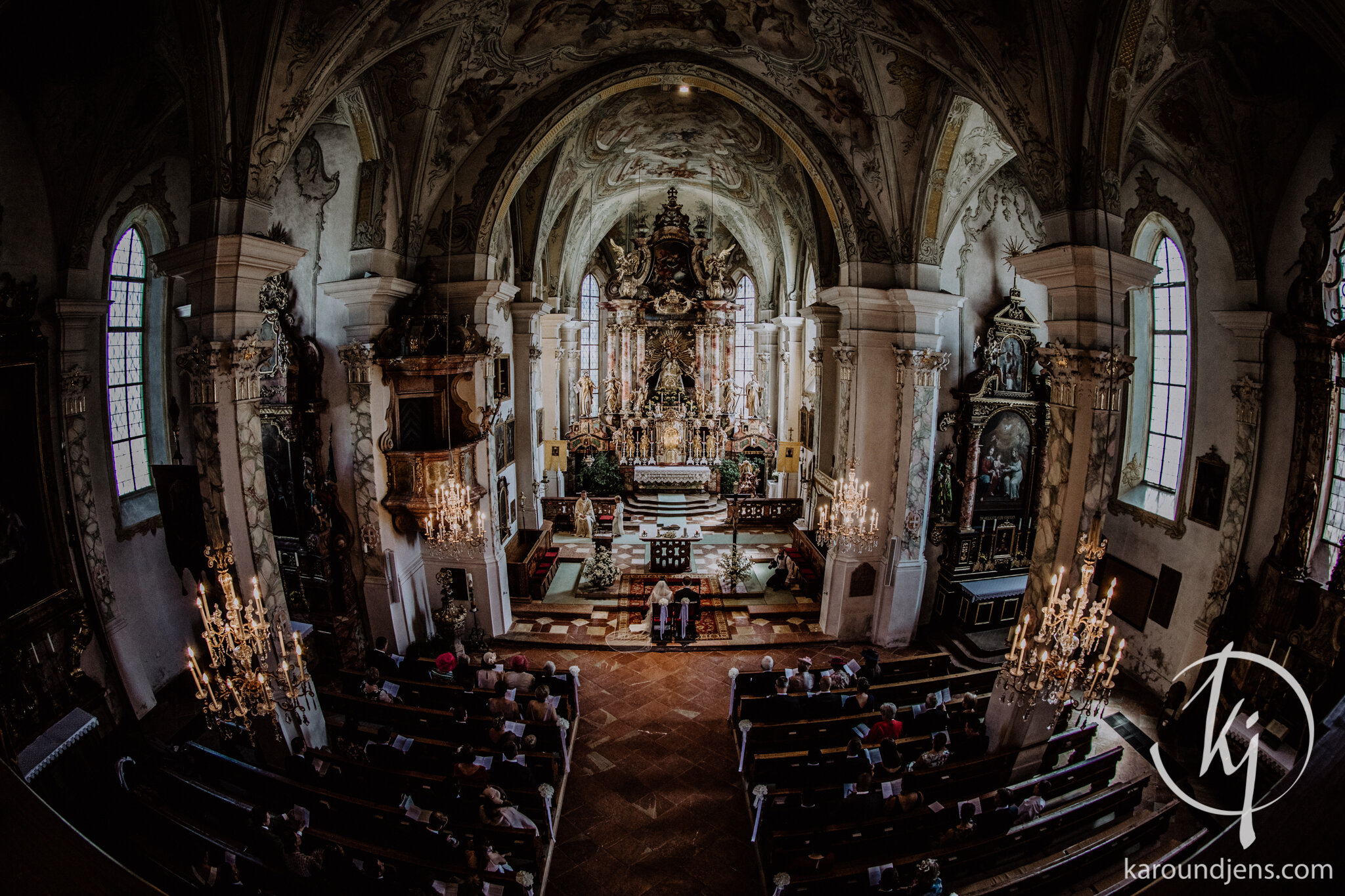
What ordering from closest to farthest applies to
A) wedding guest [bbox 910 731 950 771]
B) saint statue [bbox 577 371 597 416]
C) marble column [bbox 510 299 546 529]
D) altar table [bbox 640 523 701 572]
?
wedding guest [bbox 910 731 950 771], altar table [bbox 640 523 701 572], marble column [bbox 510 299 546 529], saint statue [bbox 577 371 597 416]

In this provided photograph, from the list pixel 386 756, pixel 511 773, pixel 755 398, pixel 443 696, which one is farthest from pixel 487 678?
pixel 755 398

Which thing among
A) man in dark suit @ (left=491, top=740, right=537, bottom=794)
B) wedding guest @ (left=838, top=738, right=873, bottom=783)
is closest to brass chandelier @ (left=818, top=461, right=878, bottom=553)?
wedding guest @ (left=838, top=738, right=873, bottom=783)

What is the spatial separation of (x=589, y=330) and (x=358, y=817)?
2191cm

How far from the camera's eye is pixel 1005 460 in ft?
45.6

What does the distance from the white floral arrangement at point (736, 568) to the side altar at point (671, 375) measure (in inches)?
317

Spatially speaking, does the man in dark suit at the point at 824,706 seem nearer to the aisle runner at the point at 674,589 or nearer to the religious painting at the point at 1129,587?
the aisle runner at the point at 674,589

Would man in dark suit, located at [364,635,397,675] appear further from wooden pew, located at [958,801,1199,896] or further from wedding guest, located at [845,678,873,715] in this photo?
wooden pew, located at [958,801,1199,896]

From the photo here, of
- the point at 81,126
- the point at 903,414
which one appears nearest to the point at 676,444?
the point at 903,414

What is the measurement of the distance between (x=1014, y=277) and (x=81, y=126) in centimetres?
1638

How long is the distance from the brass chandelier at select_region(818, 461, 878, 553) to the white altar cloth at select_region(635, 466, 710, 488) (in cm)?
1138

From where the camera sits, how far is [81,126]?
9.18 meters

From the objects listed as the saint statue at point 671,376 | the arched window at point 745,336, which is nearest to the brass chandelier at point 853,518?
the saint statue at point 671,376

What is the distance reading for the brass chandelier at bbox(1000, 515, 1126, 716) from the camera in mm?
6973

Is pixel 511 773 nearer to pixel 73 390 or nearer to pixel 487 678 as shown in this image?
pixel 487 678
